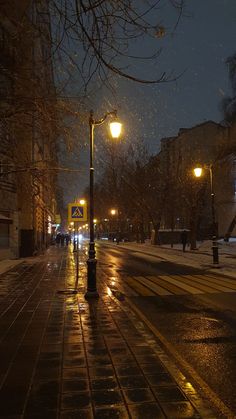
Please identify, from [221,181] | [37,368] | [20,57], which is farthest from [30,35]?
[221,181]

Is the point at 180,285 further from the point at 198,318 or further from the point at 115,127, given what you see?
the point at 198,318

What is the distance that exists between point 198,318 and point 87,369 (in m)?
4.38

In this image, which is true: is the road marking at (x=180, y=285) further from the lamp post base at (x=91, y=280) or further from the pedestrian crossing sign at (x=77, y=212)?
the pedestrian crossing sign at (x=77, y=212)

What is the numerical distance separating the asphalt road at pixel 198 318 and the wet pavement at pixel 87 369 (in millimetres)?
354

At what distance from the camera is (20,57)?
8.19 meters

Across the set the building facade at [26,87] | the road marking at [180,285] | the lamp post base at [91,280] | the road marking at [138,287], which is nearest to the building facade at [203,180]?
the road marking at [180,285]

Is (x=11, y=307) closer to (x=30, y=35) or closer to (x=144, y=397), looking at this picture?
(x=30, y=35)

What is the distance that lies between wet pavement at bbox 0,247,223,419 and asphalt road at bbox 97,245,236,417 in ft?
1.16

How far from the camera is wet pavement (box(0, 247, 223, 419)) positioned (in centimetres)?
456

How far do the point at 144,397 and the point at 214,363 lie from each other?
178 cm

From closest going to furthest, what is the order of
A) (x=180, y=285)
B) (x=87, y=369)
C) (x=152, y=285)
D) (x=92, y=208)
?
(x=87, y=369) → (x=92, y=208) → (x=180, y=285) → (x=152, y=285)

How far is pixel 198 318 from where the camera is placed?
32.1 feet

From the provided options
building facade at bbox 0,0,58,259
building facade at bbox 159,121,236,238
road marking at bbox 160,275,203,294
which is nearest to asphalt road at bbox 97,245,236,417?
road marking at bbox 160,275,203,294

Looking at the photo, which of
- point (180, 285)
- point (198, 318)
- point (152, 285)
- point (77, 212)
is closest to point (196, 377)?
→ point (198, 318)
